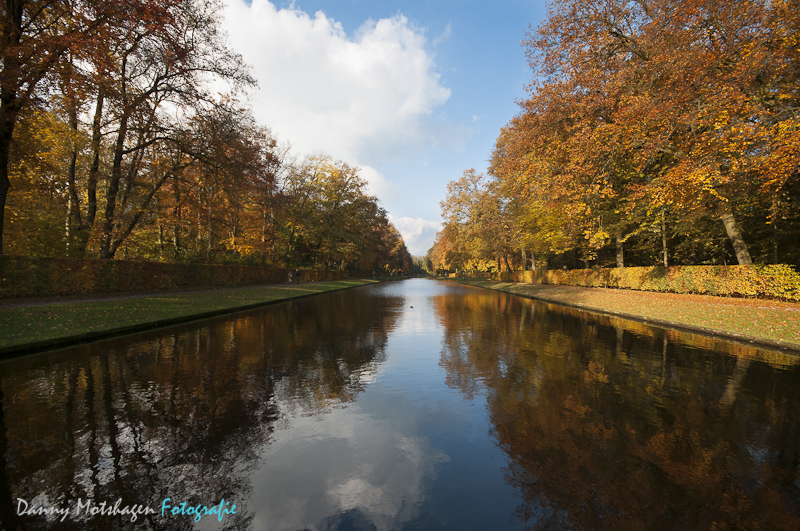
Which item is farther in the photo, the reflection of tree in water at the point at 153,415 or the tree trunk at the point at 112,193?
the tree trunk at the point at 112,193

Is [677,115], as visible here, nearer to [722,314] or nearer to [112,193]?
[722,314]

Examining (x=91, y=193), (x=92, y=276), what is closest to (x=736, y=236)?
(x=92, y=276)

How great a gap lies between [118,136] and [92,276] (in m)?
7.54

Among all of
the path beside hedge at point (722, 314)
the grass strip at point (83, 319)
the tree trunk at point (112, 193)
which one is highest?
the tree trunk at point (112, 193)

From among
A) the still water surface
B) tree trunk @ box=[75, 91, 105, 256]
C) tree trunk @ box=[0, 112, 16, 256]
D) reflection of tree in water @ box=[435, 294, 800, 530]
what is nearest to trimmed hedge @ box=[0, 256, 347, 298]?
tree trunk @ box=[0, 112, 16, 256]

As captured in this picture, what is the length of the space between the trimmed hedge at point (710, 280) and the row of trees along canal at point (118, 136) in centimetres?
2330

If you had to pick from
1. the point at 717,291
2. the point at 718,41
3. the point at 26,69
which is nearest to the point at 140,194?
the point at 26,69

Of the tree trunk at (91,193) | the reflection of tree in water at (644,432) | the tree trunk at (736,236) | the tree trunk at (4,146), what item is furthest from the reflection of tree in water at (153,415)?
the tree trunk at (736,236)

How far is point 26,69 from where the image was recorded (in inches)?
402

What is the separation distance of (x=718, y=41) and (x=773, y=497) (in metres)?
17.3

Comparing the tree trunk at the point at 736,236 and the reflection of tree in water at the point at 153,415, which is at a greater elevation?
the tree trunk at the point at 736,236

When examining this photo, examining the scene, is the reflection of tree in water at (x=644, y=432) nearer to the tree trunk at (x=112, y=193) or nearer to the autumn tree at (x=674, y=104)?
the autumn tree at (x=674, y=104)

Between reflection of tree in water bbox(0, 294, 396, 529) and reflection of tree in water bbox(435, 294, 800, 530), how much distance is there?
2407 mm

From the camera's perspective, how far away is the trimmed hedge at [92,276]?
12.1 m
